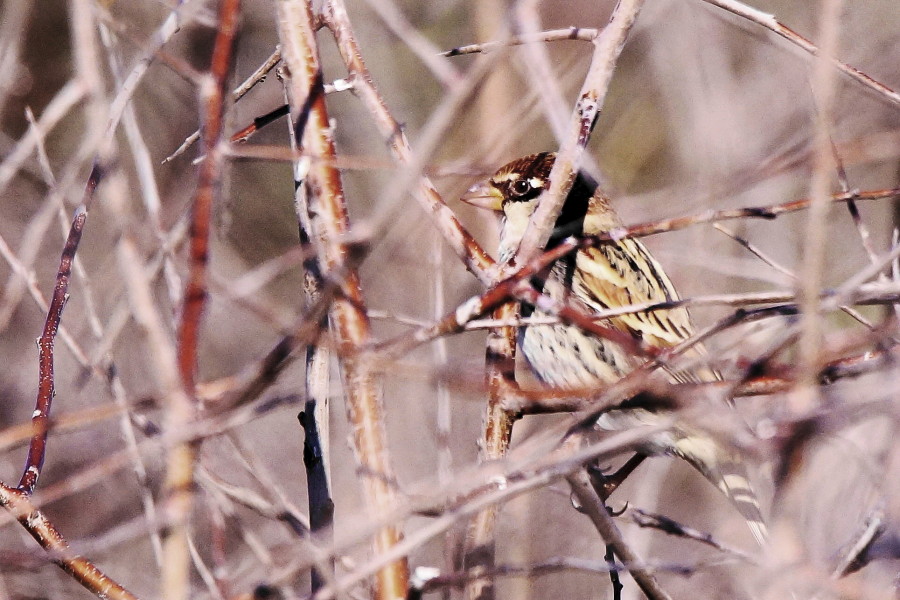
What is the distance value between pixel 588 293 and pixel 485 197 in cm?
58

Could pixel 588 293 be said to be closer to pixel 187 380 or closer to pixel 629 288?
pixel 629 288

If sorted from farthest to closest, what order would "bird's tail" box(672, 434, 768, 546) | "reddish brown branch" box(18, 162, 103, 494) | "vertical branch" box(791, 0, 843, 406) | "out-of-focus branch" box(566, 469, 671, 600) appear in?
1. "bird's tail" box(672, 434, 768, 546)
2. "reddish brown branch" box(18, 162, 103, 494)
3. "out-of-focus branch" box(566, 469, 671, 600)
4. "vertical branch" box(791, 0, 843, 406)

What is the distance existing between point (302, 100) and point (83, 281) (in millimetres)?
880

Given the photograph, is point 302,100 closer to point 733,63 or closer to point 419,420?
point 419,420

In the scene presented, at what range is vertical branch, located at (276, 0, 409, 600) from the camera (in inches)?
81.7

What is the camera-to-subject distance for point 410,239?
3.23 meters

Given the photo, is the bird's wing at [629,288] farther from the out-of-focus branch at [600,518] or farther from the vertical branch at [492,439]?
the out-of-focus branch at [600,518]

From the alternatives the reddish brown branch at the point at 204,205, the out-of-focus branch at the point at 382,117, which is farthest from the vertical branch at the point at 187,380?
the out-of-focus branch at the point at 382,117

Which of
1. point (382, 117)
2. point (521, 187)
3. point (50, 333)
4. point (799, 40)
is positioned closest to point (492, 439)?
point (382, 117)

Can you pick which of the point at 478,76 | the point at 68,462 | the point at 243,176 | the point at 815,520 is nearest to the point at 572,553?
the point at 815,520

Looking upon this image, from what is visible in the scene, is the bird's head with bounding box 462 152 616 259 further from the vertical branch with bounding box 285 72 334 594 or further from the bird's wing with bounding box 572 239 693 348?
the vertical branch with bounding box 285 72 334 594

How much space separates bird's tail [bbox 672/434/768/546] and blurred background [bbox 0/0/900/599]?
24cm

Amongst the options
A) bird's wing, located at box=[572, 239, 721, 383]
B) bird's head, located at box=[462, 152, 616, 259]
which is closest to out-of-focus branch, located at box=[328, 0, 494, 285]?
bird's head, located at box=[462, 152, 616, 259]

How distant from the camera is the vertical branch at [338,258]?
2.07m
